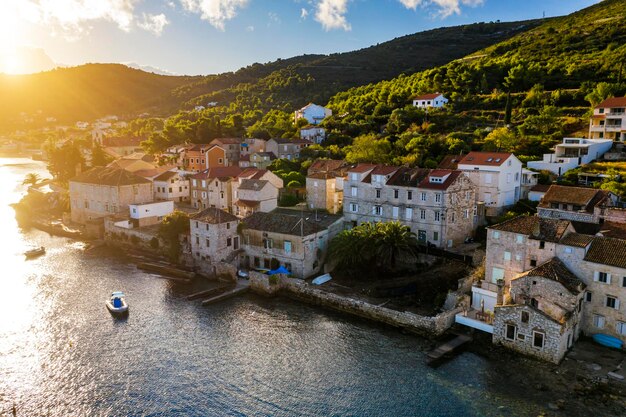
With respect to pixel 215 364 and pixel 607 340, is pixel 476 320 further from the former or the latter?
pixel 215 364

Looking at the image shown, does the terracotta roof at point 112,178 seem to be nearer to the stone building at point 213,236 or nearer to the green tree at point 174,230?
the green tree at point 174,230

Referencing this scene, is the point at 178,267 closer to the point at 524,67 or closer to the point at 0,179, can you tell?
the point at 524,67

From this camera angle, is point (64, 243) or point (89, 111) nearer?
point (64, 243)

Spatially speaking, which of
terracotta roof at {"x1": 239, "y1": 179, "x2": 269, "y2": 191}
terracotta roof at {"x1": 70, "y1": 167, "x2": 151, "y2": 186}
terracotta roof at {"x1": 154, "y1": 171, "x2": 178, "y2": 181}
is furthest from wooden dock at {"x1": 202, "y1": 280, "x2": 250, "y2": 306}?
terracotta roof at {"x1": 154, "y1": 171, "x2": 178, "y2": 181}

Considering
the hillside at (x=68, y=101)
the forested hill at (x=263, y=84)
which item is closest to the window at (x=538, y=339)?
the forested hill at (x=263, y=84)

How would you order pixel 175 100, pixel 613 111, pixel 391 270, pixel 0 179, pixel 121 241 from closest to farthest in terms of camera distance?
1. pixel 391 270
2. pixel 121 241
3. pixel 613 111
4. pixel 0 179
5. pixel 175 100

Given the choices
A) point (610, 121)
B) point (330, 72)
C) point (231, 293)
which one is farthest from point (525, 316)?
point (330, 72)

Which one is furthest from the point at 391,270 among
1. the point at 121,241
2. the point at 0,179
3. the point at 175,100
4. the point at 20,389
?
the point at 175,100
